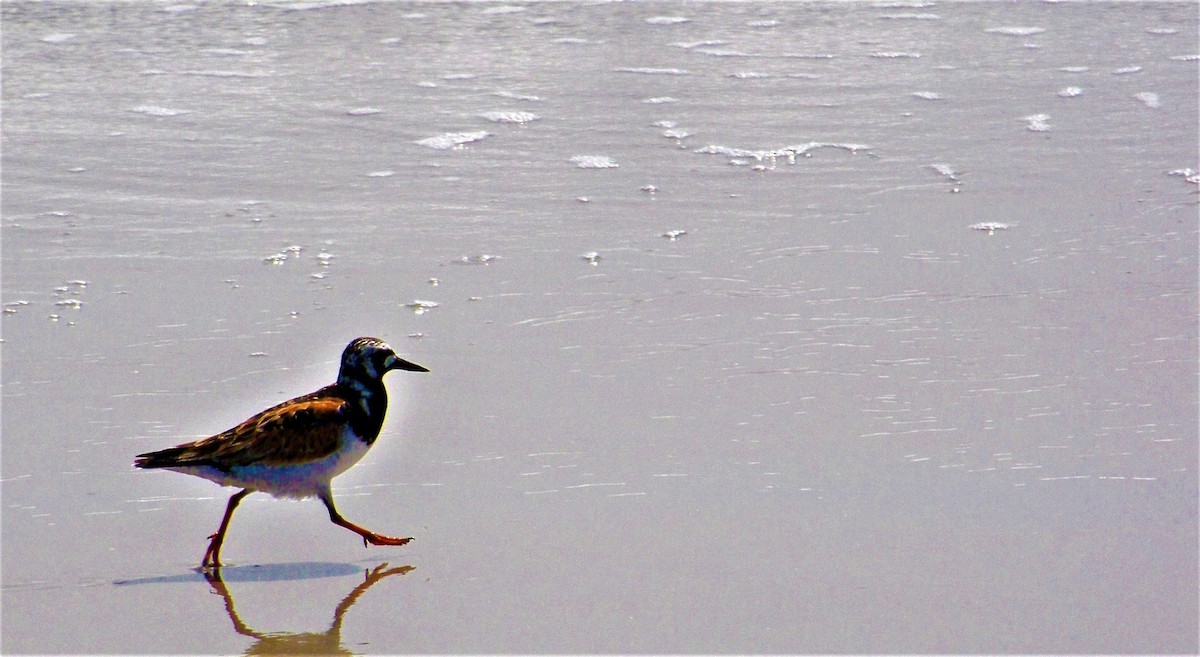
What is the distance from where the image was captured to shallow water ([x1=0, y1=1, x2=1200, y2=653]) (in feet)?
13.8

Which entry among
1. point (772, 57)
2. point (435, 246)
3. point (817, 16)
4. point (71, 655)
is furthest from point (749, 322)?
point (817, 16)

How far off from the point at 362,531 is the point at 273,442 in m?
0.41

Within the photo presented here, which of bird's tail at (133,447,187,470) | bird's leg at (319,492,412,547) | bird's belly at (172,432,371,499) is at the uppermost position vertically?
bird's tail at (133,447,187,470)

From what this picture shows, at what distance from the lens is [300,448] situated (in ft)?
15.5

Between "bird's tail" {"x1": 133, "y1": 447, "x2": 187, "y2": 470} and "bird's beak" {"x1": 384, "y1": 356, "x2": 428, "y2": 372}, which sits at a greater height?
"bird's beak" {"x1": 384, "y1": 356, "x2": 428, "y2": 372}

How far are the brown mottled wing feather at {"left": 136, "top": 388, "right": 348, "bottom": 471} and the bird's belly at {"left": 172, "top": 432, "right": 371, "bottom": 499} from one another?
0.06 ft

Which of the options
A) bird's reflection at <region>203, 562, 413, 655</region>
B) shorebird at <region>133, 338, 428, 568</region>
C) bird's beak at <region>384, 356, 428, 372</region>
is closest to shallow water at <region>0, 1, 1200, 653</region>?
bird's reflection at <region>203, 562, 413, 655</region>

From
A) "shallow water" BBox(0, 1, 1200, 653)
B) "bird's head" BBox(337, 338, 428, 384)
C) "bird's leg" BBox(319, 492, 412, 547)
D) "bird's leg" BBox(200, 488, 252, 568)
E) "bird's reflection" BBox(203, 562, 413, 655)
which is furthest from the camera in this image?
"bird's head" BBox(337, 338, 428, 384)

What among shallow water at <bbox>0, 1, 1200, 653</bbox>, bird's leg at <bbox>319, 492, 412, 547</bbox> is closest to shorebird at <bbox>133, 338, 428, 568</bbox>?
bird's leg at <bbox>319, 492, 412, 547</bbox>

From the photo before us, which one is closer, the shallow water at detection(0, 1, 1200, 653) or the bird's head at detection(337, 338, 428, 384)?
the shallow water at detection(0, 1, 1200, 653)

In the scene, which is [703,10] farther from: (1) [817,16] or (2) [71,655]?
(2) [71,655]

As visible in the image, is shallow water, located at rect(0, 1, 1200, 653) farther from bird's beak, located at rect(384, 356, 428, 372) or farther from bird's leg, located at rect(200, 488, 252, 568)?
bird's beak, located at rect(384, 356, 428, 372)

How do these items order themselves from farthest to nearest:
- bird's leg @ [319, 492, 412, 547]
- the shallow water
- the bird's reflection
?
bird's leg @ [319, 492, 412, 547] → the shallow water → the bird's reflection

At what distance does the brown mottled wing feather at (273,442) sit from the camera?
466 cm
